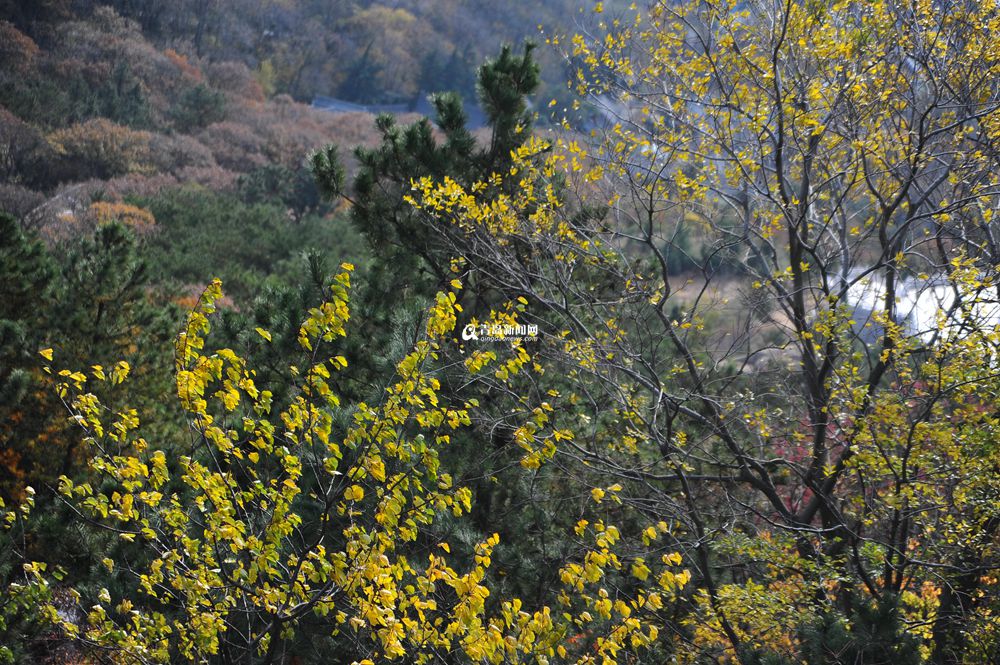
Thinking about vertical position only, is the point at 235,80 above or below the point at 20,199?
above

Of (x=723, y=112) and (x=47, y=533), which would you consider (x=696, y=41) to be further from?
(x=47, y=533)

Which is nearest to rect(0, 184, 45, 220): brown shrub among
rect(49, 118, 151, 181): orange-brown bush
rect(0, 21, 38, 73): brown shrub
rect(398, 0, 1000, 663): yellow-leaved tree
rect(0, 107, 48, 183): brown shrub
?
rect(0, 107, 48, 183): brown shrub

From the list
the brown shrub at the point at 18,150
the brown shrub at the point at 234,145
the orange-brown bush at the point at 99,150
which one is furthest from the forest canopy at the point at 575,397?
the brown shrub at the point at 234,145

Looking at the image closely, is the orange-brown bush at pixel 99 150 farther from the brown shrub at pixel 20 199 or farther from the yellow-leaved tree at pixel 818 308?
the yellow-leaved tree at pixel 818 308

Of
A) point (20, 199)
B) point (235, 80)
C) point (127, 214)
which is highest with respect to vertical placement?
point (235, 80)

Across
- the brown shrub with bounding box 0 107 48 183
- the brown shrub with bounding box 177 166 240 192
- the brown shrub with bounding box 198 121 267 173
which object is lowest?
the brown shrub with bounding box 0 107 48 183

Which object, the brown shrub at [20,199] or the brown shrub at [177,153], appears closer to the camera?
the brown shrub at [20,199]

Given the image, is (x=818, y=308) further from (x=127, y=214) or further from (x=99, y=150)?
(x=99, y=150)

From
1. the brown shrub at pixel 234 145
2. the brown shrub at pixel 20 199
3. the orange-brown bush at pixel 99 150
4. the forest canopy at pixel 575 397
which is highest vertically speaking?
the brown shrub at pixel 234 145

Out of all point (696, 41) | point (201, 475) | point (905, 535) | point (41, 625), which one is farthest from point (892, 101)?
point (41, 625)

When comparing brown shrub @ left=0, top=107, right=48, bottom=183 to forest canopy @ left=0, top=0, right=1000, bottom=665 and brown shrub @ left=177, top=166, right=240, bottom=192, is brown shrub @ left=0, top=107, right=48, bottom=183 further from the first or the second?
forest canopy @ left=0, top=0, right=1000, bottom=665

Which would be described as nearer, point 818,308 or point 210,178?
point 818,308

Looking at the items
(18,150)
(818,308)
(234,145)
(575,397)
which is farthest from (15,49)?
(818,308)

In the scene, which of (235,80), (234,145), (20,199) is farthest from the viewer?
(235,80)
